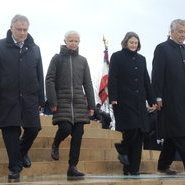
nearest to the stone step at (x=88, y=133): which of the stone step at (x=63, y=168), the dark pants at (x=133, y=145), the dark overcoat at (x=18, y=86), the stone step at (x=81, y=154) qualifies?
the stone step at (x=81, y=154)

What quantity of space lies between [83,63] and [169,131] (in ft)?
4.89

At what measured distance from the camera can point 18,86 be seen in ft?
20.8

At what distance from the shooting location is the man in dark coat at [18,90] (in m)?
6.25

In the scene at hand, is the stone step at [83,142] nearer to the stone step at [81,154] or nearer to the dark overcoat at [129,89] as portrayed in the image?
the stone step at [81,154]

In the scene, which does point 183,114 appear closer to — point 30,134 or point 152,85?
point 152,85

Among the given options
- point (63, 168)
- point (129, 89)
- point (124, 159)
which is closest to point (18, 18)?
point (129, 89)

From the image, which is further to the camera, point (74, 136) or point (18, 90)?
point (74, 136)

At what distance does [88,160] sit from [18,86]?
2938 mm

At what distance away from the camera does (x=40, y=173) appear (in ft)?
25.5

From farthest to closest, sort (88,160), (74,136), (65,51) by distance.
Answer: (88,160) < (65,51) < (74,136)

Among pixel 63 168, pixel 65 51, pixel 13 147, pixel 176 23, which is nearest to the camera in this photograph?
pixel 13 147

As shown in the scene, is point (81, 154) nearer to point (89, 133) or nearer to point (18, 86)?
point (89, 133)

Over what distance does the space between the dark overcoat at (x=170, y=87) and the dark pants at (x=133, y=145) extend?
35cm

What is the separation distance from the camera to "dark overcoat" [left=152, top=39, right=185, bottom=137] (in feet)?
23.3
